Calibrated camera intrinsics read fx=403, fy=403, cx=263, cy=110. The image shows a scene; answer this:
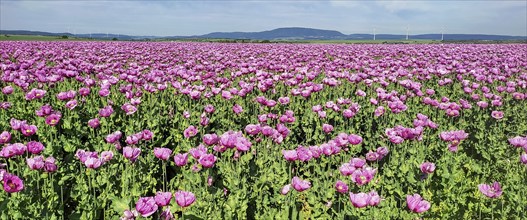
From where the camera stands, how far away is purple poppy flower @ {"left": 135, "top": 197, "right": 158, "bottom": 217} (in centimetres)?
299

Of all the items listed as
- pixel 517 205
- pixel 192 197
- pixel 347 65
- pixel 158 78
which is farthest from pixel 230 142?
pixel 347 65

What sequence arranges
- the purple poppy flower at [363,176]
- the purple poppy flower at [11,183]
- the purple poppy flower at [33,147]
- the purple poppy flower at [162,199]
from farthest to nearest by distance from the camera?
the purple poppy flower at [33,147] < the purple poppy flower at [363,176] < the purple poppy flower at [11,183] < the purple poppy flower at [162,199]

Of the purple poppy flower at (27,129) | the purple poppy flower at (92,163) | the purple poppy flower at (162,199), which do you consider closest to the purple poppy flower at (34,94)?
the purple poppy flower at (27,129)

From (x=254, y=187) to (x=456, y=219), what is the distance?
7.41 ft

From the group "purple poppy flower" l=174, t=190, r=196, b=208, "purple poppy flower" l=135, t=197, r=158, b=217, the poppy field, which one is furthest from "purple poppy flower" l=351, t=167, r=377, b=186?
"purple poppy flower" l=135, t=197, r=158, b=217

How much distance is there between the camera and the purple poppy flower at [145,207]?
2994 millimetres

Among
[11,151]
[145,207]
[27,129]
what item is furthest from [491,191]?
[27,129]

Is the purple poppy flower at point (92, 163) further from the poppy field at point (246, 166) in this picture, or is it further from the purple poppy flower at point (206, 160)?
the purple poppy flower at point (206, 160)

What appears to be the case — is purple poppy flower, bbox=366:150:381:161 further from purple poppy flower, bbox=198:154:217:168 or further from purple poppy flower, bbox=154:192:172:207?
purple poppy flower, bbox=154:192:172:207

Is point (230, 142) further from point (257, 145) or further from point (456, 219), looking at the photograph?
point (456, 219)

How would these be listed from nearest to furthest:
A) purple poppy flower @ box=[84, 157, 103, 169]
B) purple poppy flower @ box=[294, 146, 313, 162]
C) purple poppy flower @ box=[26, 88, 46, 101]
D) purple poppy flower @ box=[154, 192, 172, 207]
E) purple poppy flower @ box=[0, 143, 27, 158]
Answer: purple poppy flower @ box=[154, 192, 172, 207]
purple poppy flower @ box=[84, 157, 103, 169]
purple poppy flower @ box=[0, 143, 27, 158]
purple poppy flower @ box=[294, 146, 313, 162]
purple poppy flower @ box=[26, 88, 46, 101]

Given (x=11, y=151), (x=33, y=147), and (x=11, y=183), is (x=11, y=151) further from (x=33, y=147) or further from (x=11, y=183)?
(x=11, y=183)

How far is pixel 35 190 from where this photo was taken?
13.8ft

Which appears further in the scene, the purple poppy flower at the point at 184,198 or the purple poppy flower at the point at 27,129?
the purple poppy flower at the point at 27,129
